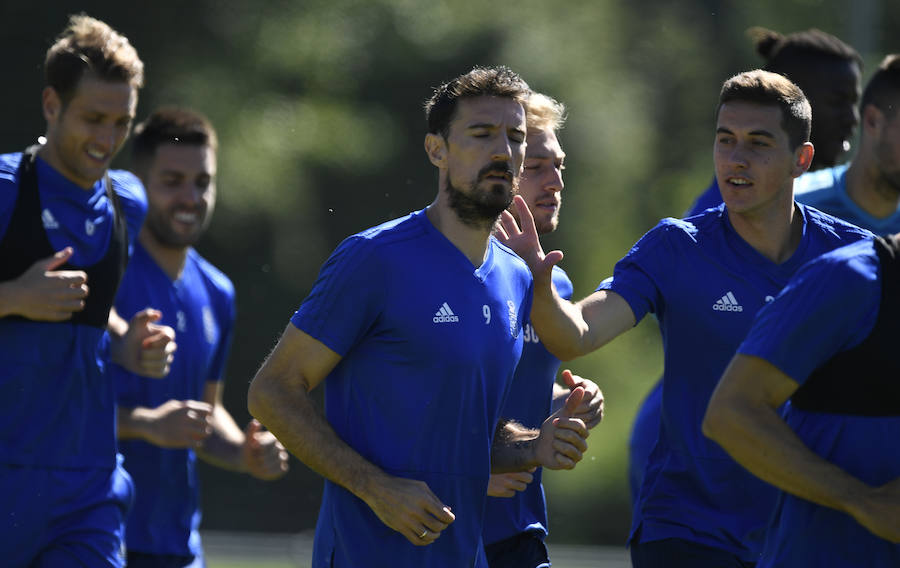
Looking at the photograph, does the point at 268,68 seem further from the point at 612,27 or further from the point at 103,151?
the point at 103,151

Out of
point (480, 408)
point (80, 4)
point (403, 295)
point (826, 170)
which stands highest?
point (80, 4)

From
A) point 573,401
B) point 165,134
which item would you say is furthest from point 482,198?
point 165,134

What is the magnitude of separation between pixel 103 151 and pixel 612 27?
39.2 ft

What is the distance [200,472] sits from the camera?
13859 mm

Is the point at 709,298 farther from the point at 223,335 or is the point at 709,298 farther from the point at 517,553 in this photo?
the point at 223,335

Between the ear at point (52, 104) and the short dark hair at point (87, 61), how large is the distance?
2cm

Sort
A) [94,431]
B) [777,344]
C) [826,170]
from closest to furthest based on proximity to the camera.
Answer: [777,344] → [94,431] → [826,170]

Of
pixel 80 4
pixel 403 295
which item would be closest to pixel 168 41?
pixel 80 4

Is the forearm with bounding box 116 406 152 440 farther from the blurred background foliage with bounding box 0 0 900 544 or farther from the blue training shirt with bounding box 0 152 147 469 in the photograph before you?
the blurred background foliage with bounding box 0 0 900 544

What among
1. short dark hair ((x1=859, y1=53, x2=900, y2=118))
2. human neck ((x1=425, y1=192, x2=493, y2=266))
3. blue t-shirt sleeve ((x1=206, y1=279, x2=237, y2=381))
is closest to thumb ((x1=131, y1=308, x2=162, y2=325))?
blue t-shirt sleeve ((x1=206, y1=279, x2=237, y2=381))

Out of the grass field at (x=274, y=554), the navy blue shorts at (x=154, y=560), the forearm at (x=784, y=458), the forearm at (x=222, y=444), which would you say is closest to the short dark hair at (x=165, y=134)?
the forearm at (x=222, y=444)

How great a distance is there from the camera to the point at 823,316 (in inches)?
135

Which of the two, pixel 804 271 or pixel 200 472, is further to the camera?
pixel 200 472

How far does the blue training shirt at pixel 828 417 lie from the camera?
343cm
